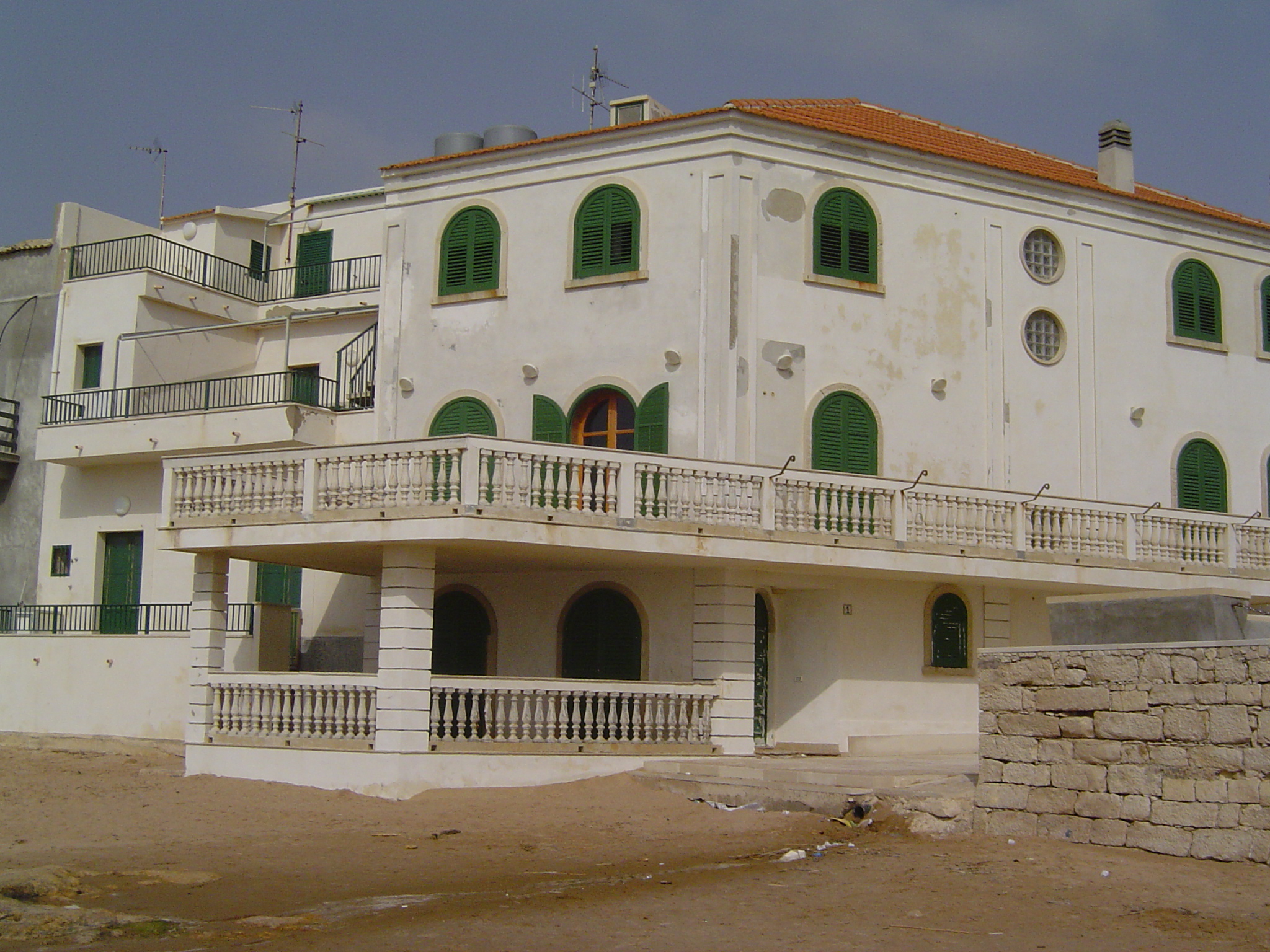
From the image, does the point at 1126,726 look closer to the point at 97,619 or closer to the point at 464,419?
the point at 464,419

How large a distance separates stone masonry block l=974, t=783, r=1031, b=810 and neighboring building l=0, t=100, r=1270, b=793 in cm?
520

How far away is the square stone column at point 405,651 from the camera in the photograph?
59.3 feet

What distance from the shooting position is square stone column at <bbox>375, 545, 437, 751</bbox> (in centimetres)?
1808

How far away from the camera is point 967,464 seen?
22922 mm

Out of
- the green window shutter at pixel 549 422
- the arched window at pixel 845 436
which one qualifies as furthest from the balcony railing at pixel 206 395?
the arched window at pixel 845 436

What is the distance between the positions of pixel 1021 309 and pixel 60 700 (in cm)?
1807

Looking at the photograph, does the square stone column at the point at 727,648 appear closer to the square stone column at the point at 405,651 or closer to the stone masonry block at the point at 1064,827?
the square stone column at the point at 405,651

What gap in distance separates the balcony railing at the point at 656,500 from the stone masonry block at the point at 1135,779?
6728mm

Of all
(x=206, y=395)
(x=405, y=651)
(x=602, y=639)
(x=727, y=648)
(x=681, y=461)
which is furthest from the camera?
(x=206, y=395)

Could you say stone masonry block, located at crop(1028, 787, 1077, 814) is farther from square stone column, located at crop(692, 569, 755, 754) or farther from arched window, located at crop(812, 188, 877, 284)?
arched window, located at crop(812, 188, 877, 284)

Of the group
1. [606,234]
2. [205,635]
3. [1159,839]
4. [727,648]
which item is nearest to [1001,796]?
[1159,839]

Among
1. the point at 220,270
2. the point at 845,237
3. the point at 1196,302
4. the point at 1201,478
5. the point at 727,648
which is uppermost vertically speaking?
the point at 220,270

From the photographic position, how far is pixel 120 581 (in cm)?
2794

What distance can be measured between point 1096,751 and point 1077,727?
0.32 metres
